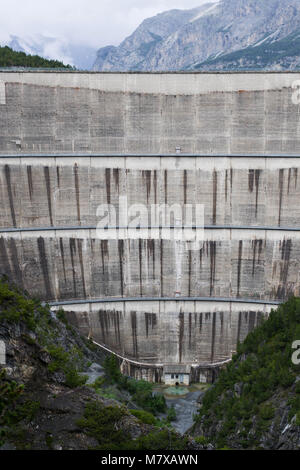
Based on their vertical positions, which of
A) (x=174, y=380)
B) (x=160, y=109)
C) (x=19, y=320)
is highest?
(x=160, y=109)

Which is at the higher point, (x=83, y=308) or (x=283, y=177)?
(x=283, y=177)

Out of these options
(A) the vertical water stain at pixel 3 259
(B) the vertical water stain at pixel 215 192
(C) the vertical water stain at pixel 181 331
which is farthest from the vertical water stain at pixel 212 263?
(A) the vertical water stain at pixel 3 259

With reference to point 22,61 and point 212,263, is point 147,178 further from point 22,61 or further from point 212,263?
point 22,61

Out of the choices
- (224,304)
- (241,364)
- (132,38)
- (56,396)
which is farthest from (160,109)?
(132,38)

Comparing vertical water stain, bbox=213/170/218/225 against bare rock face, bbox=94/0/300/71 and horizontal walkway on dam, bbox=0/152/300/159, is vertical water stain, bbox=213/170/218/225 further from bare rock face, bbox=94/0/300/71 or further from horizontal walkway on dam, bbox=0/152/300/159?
bare rock face, bbox=94/0/300/71

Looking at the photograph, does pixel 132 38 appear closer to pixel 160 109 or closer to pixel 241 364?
pixel 160 109

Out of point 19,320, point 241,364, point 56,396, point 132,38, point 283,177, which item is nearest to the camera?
point 56,396

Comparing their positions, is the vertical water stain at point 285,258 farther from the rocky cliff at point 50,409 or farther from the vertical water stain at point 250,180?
the rocky cliff at point 50,409
